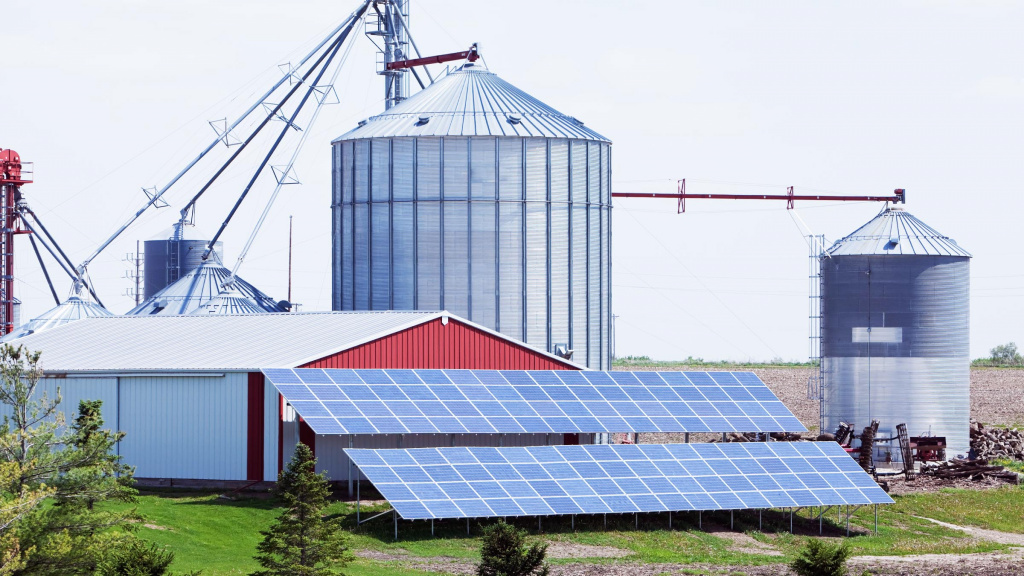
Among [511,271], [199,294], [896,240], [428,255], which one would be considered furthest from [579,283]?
[199,294]

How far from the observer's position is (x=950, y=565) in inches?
1475

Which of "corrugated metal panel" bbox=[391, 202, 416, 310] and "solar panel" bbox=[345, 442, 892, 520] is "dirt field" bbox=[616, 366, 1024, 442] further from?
"solar panel" bbox=[345, 442, 892, 520]

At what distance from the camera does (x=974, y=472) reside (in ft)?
183

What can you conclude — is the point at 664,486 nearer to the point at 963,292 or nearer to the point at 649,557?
the point at 649,557

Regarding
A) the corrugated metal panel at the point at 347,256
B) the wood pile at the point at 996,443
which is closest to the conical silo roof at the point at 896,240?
the wood pile at the point at 996,443

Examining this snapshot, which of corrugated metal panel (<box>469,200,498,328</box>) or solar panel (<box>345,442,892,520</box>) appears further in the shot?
corrugated metal panel (<box>469,200,498,328</box>)

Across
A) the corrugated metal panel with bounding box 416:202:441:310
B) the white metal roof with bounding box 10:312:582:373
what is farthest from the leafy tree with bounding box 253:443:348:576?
the corrugated metal panel with bounding box 416:202:441:310

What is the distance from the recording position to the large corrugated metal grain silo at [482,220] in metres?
58.6

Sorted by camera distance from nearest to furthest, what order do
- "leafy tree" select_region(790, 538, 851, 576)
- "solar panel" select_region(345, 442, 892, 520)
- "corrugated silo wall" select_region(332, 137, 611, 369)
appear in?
"leafy tree" select_region(790, 538, 851, 576) → "solar panel" select_region(345, 442, 892, 520) → "corrugated silo wall" select_region(332, 137, 611, 369)

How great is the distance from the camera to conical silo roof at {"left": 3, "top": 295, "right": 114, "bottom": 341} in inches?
2677

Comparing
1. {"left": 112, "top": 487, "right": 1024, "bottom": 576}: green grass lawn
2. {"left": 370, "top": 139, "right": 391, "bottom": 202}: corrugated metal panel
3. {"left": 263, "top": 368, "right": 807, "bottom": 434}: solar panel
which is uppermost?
{"left": 370, "top": 139, "right": 391, "bottom": 202}: corrugated metal panel

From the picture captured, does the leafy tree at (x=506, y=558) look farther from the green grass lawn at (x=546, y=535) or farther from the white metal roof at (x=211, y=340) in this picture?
the white metal roof at (x=211, y=340)

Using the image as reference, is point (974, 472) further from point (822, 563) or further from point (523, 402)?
point (822, 563)

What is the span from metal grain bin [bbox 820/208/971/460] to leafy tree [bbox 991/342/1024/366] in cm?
11497
